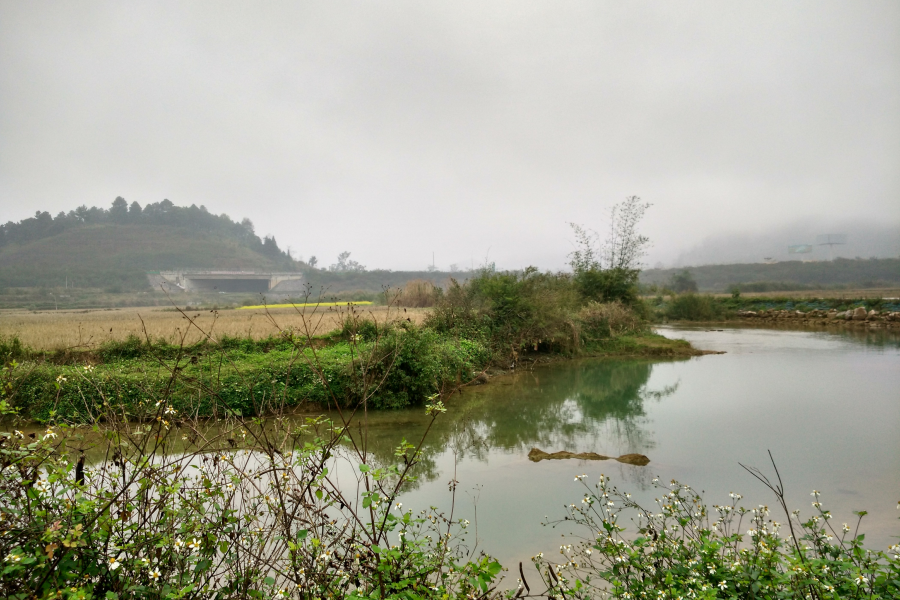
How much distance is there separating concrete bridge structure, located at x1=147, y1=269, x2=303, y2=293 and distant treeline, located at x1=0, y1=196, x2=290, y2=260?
1261 cm

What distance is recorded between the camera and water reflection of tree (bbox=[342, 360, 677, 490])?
22.9ft

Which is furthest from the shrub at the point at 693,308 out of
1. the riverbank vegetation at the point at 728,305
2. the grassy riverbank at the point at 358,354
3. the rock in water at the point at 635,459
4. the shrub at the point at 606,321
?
the rock in water at the point at 635,459

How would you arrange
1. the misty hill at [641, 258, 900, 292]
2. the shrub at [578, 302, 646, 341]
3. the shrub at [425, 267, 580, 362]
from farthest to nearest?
the misty hill at [641, 258, 900, 292] → the shrub at [578, 302, 646, 341] → the shrub at [425, 267, 580, 362]

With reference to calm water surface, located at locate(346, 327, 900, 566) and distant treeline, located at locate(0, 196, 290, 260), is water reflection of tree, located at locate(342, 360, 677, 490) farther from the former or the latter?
distant treeline, located at locate(0, 196, 290, 260)

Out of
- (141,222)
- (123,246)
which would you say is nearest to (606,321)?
(123,246)

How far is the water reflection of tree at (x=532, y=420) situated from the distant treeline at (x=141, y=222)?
149 ft

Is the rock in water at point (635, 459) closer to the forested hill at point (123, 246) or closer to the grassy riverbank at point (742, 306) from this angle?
the grassy riverbank at point (742, 306)

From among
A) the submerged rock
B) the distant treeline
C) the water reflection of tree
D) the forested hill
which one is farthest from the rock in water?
the distant treeline

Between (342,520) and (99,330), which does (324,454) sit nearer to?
(342,520)

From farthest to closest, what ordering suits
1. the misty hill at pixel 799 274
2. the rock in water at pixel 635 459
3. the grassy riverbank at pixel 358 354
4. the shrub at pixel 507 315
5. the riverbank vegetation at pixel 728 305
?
the misty hill at pixel 799 274
the riverbank vegetation at pixel 728 305
the shrub at pixel 507 315
the grassy riverbank at pixel 358 354
the rock in water at pixel 635 459

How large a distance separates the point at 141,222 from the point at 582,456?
7529 centimetres

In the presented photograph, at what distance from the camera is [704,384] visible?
1101cm

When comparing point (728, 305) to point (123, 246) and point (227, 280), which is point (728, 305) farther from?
point (123, 246)

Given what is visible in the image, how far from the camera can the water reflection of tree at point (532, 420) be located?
22.9 feet
